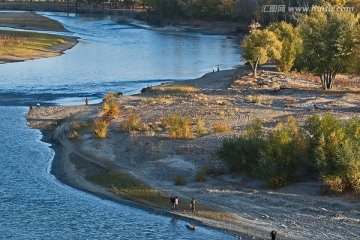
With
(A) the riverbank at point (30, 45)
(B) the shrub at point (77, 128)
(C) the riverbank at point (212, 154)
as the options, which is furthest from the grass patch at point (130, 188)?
(A) the riverbank at point (30, 45)

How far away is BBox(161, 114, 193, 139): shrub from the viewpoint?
48.8m

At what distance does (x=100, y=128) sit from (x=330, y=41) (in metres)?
28.0

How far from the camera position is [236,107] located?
2359 inches

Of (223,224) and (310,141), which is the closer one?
(223,224)

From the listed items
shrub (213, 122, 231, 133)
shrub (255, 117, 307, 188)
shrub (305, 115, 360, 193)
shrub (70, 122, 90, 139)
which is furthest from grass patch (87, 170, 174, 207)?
shrub (70, 122, 90, 139)

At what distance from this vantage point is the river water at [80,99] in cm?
3366

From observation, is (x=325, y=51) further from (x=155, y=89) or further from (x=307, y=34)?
(x=155, y=89)

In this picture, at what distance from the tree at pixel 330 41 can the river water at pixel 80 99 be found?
21.1 meters

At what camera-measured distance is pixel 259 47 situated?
81.1 meters

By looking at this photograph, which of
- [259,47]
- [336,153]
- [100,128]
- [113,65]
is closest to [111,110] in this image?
[100,128]

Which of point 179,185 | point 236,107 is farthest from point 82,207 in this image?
point 236,107

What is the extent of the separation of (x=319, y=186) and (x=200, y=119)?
59.2 ft

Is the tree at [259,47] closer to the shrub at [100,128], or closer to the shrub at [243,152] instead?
the shrub at [100,128]

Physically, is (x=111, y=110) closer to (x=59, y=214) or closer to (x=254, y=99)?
(x=254, y=99)
